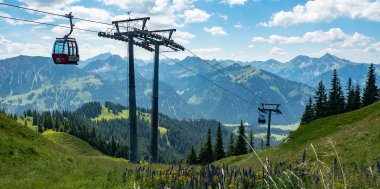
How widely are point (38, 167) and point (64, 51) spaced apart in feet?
44.8

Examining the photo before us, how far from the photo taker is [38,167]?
20859mm

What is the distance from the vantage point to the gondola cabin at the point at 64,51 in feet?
102

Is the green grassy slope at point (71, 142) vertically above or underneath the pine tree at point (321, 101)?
underneath

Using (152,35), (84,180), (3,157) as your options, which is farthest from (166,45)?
(84,180)

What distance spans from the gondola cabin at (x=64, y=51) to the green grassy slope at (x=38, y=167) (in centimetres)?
703

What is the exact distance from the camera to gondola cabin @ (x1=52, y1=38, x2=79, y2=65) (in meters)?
31.2

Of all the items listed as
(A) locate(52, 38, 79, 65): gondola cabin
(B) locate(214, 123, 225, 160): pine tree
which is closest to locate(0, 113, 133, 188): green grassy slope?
(A) locate(52, 38, 79, 65): gondola cabin

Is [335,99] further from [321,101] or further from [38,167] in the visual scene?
[38,167]

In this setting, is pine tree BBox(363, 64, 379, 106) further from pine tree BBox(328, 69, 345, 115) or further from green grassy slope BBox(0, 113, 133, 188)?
green grassy slope BBox(0, 113, 133, 188)

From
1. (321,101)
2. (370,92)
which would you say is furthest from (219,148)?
(370,92)

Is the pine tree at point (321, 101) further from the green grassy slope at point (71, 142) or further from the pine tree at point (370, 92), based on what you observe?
the green grassy slope at point (71, 142)

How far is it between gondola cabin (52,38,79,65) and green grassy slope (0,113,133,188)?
7034 mm

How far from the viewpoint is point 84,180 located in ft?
43.6

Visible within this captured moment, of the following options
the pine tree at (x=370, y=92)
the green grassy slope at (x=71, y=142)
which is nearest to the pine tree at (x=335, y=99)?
the pine tree at (x=370, y=92)
